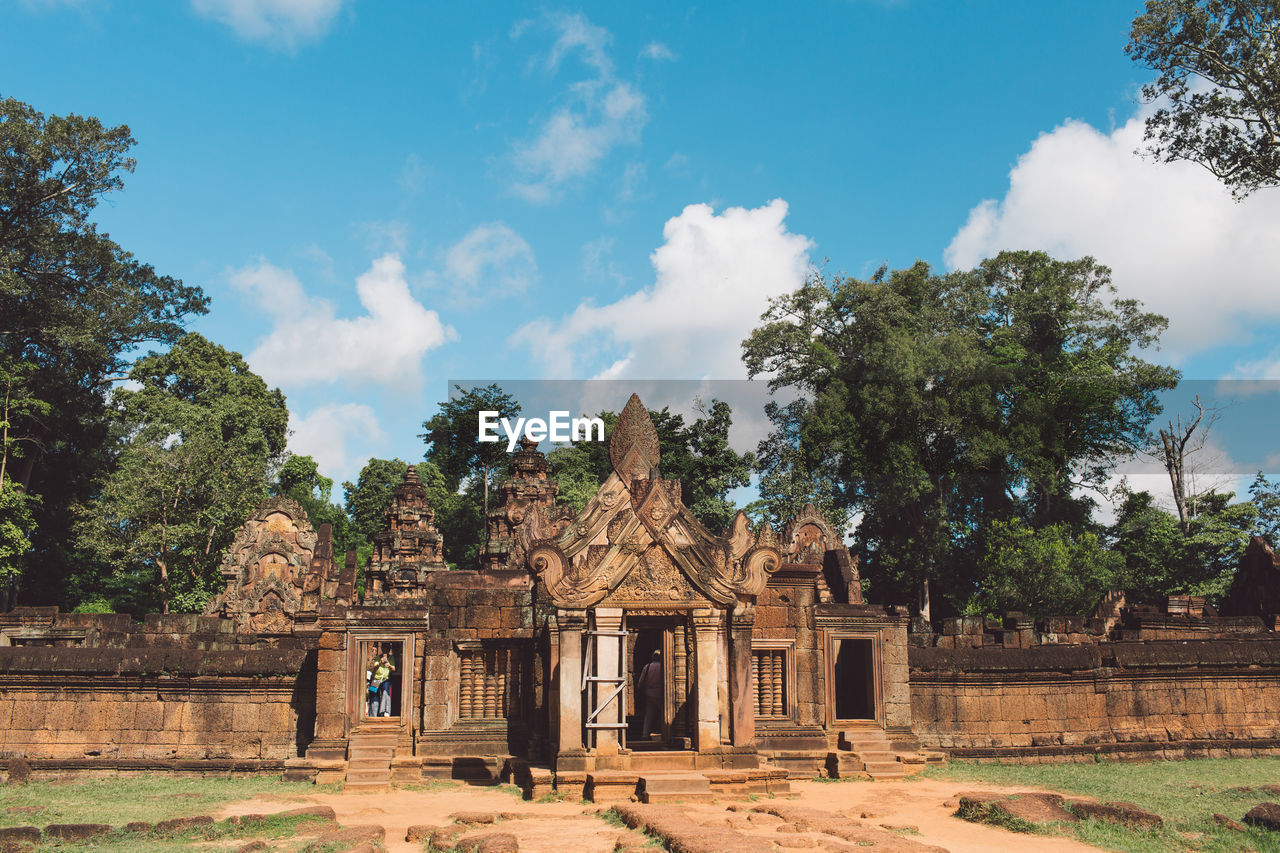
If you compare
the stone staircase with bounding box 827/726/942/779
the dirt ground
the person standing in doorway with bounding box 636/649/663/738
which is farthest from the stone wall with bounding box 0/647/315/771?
the stone staircase with bounding box 827/726/942/779

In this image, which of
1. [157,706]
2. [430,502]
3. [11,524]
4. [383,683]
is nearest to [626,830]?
[383,683]

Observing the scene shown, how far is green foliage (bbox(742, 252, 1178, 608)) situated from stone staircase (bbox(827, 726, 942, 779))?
23.3 meters

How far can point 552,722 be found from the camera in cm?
1199

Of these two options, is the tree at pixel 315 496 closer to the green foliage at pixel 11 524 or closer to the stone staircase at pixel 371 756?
the green foliage at pixel 11 524

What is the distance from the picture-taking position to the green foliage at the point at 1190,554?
31.7 metres

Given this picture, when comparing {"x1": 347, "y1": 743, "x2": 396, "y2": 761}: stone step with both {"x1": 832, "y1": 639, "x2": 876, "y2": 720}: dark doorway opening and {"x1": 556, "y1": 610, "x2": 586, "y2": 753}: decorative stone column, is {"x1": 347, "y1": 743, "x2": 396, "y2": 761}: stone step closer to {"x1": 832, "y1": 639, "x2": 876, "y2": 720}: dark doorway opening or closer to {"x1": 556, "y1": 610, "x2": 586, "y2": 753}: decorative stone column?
{"x1": 556, "y1": 610, "x2": 586, "y2": 753}: decorative stone column

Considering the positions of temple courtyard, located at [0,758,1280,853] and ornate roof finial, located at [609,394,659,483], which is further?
ornate roof finial, located at [609,394,659,483]

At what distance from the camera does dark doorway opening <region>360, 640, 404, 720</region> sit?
45.9ft

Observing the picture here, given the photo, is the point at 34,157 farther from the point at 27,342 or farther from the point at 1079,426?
the point at 1079,426

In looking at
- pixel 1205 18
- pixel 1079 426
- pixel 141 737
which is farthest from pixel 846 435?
pixel 141 737

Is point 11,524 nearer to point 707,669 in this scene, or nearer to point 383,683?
point 383,683

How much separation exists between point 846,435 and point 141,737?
93.2 ft

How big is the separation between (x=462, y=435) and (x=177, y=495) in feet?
85.2

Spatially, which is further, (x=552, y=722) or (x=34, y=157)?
(x=34, y=157)
